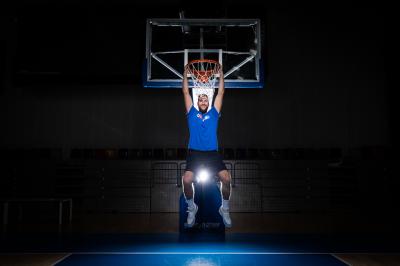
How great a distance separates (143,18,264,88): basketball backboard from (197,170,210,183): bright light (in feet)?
5.36

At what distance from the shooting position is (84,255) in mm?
2936

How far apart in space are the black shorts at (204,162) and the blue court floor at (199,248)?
0.84m

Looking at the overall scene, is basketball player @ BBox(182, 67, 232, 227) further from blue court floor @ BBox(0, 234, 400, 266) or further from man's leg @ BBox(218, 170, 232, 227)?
blue court floor @ BBox(0, 234, 400, 266)

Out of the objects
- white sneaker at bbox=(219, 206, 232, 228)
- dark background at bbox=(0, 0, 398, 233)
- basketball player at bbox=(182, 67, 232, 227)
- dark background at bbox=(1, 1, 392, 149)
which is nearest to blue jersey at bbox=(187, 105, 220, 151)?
basketball player at bbox=(182, 67, 232, 227)

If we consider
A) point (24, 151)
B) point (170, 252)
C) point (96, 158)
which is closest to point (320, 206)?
point (170, 252)

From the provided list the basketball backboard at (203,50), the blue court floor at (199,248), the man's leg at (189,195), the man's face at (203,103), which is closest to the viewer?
the blue court floor at (199,248)

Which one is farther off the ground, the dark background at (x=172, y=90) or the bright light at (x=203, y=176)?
the dark background at (x=172, y=90)

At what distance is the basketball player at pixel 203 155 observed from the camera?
3.62 meters

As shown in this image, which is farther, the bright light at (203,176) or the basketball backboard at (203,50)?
the basketball backboard at (203,50)

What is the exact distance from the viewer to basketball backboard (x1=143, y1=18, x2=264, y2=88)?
4.66 meters

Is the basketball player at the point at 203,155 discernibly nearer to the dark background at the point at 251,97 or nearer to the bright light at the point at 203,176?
the bright light at the point at 203,176

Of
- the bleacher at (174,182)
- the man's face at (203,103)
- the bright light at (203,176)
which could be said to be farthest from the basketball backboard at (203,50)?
the bleacher at (174,182)

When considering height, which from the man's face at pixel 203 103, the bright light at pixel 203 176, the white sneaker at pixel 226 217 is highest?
the man's face at pixel 203 103

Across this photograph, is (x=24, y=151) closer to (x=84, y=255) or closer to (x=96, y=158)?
(x=96, y=158)
